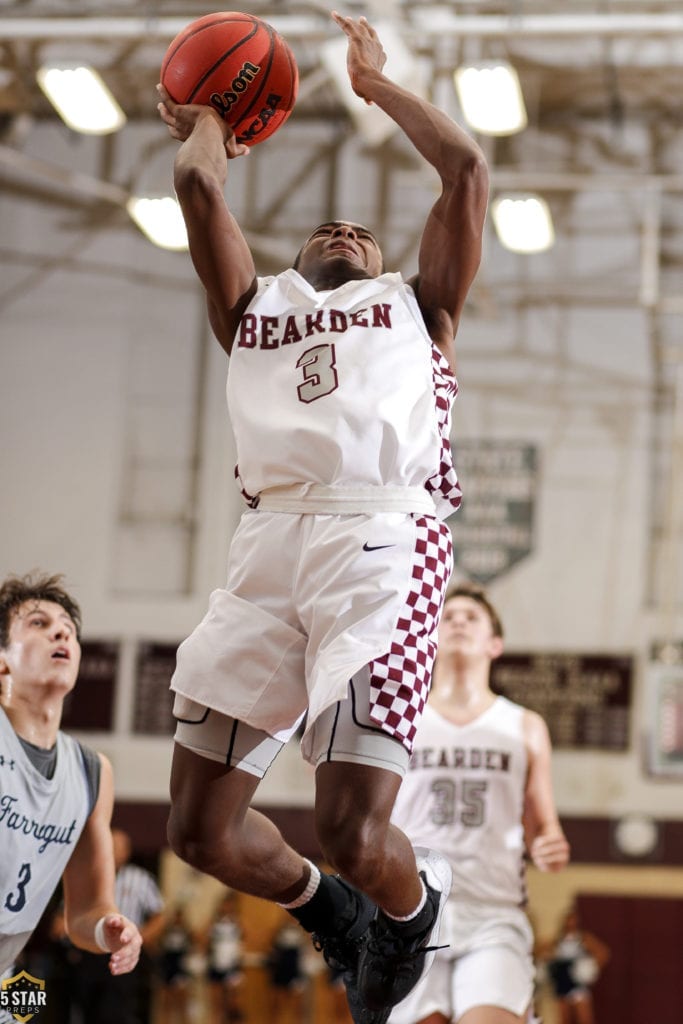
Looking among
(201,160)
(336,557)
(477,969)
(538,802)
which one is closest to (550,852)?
(538,802)

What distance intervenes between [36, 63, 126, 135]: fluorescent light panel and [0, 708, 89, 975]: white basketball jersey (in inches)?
290

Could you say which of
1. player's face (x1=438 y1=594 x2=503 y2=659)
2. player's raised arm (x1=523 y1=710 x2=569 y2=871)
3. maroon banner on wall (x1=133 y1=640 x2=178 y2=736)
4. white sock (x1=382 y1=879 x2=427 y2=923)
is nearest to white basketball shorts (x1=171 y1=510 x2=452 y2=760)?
white sock (x1=382 y1=879 x2=427 y2=923)

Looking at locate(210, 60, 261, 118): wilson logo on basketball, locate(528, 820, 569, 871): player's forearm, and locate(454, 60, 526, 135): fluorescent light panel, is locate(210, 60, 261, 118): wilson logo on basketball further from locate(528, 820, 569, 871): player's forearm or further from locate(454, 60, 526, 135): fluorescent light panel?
locate(454, 60, 526, 135): fluorescent light panel

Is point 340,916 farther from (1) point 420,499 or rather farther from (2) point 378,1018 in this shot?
(1) point 420,499

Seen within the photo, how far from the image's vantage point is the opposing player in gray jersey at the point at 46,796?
172 inches

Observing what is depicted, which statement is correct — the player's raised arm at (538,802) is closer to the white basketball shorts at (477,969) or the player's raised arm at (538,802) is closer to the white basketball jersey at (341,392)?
the white basketball shorts at (477,969)

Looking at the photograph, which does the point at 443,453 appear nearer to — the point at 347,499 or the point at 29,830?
the point at 347,499

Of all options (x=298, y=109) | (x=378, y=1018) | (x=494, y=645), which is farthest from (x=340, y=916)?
(x=298, y=109)

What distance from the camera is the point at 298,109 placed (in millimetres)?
14180

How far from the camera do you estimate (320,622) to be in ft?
11.6

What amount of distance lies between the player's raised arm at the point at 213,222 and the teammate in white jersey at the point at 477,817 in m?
2.37

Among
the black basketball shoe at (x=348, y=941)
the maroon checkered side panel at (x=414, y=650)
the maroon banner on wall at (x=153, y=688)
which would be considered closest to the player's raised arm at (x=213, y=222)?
the maroon checkered side panel at (x=414, y=650)

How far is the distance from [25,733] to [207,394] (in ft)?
30.8

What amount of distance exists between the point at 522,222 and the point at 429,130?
8.00 m
